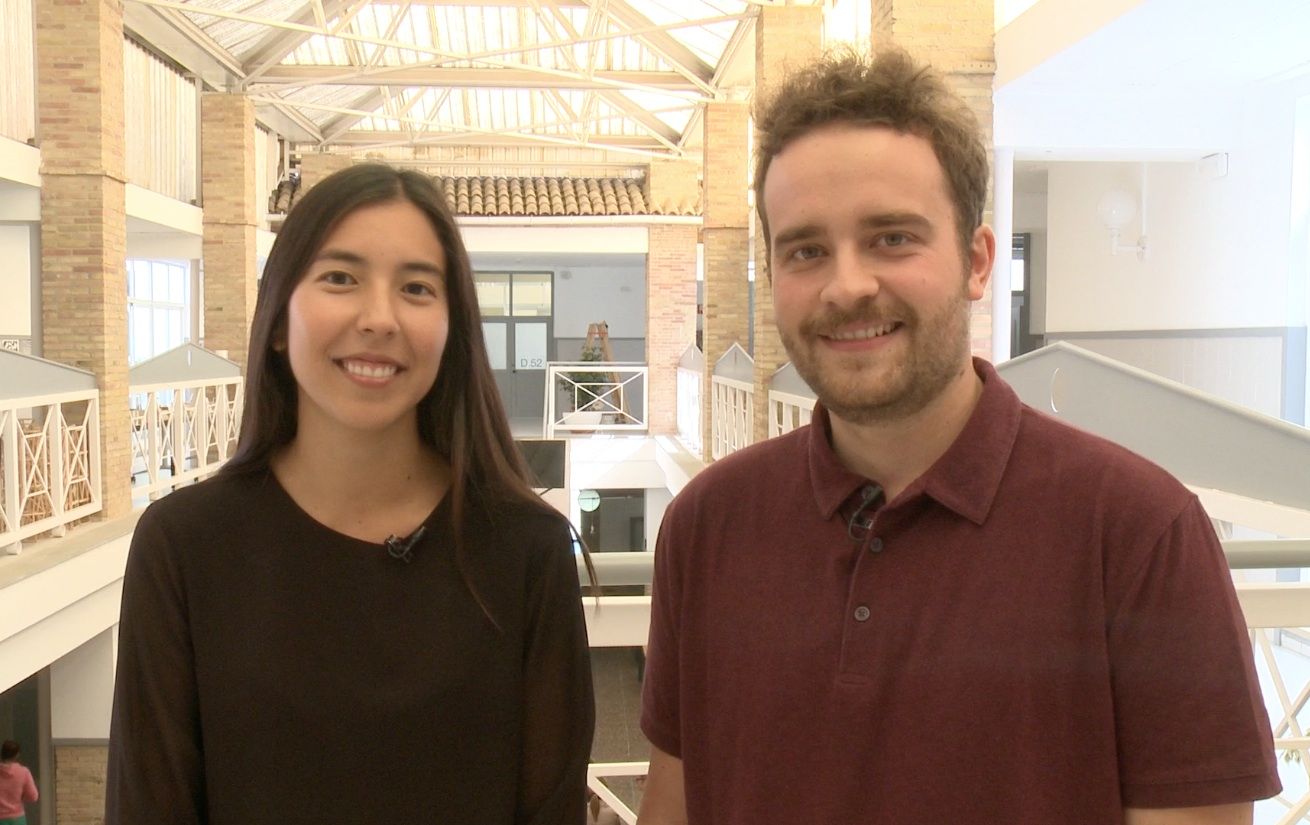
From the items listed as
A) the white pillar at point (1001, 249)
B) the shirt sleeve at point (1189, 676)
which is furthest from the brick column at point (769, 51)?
the shirt sleeve at point (1189, 676)

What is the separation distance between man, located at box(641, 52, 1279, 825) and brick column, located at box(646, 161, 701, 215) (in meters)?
17.2

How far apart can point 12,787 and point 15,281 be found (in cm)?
519

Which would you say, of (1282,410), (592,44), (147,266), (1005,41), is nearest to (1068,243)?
(1282,410)

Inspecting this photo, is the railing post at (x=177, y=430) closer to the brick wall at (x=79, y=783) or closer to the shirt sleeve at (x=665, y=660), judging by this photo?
the brick wall at (x=79, y=783)

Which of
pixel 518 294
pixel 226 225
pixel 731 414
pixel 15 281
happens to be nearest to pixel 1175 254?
pixel 731 414

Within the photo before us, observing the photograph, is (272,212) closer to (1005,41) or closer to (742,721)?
(1005,41)

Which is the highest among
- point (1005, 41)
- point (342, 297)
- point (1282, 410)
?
point (1005, 41)

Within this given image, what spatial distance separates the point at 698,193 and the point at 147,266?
8.53 m

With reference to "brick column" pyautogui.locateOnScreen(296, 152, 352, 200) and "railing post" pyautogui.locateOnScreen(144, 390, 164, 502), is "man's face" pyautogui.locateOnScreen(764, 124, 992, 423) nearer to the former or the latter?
"railing post" pyautogui.locateOnScreen(144, 390, 164, 502)

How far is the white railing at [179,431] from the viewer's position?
9.38 meters

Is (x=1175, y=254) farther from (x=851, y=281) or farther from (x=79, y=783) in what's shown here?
(x=79, y=783)

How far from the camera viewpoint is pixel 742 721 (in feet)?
4.16

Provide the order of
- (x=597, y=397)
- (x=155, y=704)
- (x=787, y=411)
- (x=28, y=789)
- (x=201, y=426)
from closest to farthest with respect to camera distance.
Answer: (x=155, y=704), (x=28, y=789), (x=787, y=411), (x=201, y=426), (x=597, y=397)

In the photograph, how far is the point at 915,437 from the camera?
4.08 feet
